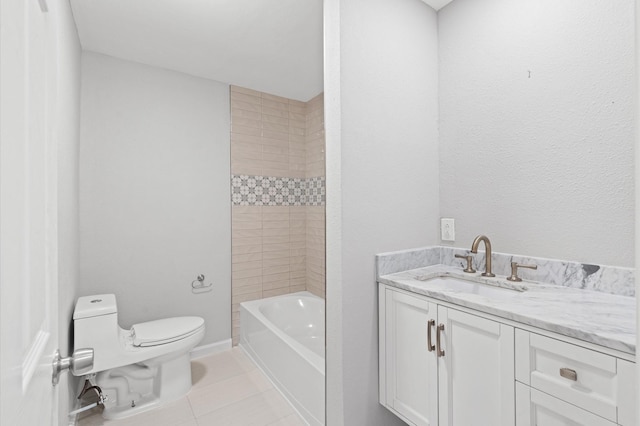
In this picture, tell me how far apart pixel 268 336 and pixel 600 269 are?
2025 mm

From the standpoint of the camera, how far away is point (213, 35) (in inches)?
81.9

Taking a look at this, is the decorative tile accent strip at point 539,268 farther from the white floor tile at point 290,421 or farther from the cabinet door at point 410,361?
the white floor tile at point 290,421

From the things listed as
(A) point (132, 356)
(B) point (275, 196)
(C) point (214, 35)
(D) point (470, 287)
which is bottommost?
(A) point (132, 356)

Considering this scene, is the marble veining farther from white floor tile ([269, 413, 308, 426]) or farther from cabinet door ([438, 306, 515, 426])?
white floor tile ([269, 413, 308, 426])

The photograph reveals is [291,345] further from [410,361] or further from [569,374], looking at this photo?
[569,374]

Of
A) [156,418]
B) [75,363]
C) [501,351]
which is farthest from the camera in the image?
[156,418]

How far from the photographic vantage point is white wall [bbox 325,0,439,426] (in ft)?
4.66

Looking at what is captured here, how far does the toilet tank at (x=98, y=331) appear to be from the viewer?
1798 mm

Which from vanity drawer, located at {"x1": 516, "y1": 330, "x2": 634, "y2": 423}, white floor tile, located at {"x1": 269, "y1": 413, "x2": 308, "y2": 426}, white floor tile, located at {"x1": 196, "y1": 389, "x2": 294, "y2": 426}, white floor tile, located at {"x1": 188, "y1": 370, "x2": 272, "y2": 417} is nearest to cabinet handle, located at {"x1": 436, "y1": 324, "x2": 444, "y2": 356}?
vanity drawer, located at {"x1": 516, "y1": 330, "x2": 634, "y2": 423}

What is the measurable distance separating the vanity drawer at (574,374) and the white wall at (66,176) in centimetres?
184

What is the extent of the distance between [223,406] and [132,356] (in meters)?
0.67

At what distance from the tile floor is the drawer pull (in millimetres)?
1498

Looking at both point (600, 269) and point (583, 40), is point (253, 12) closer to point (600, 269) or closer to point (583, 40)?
point (583, 40)

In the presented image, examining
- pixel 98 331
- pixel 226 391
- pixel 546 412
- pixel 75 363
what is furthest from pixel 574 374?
pixel 98 331
